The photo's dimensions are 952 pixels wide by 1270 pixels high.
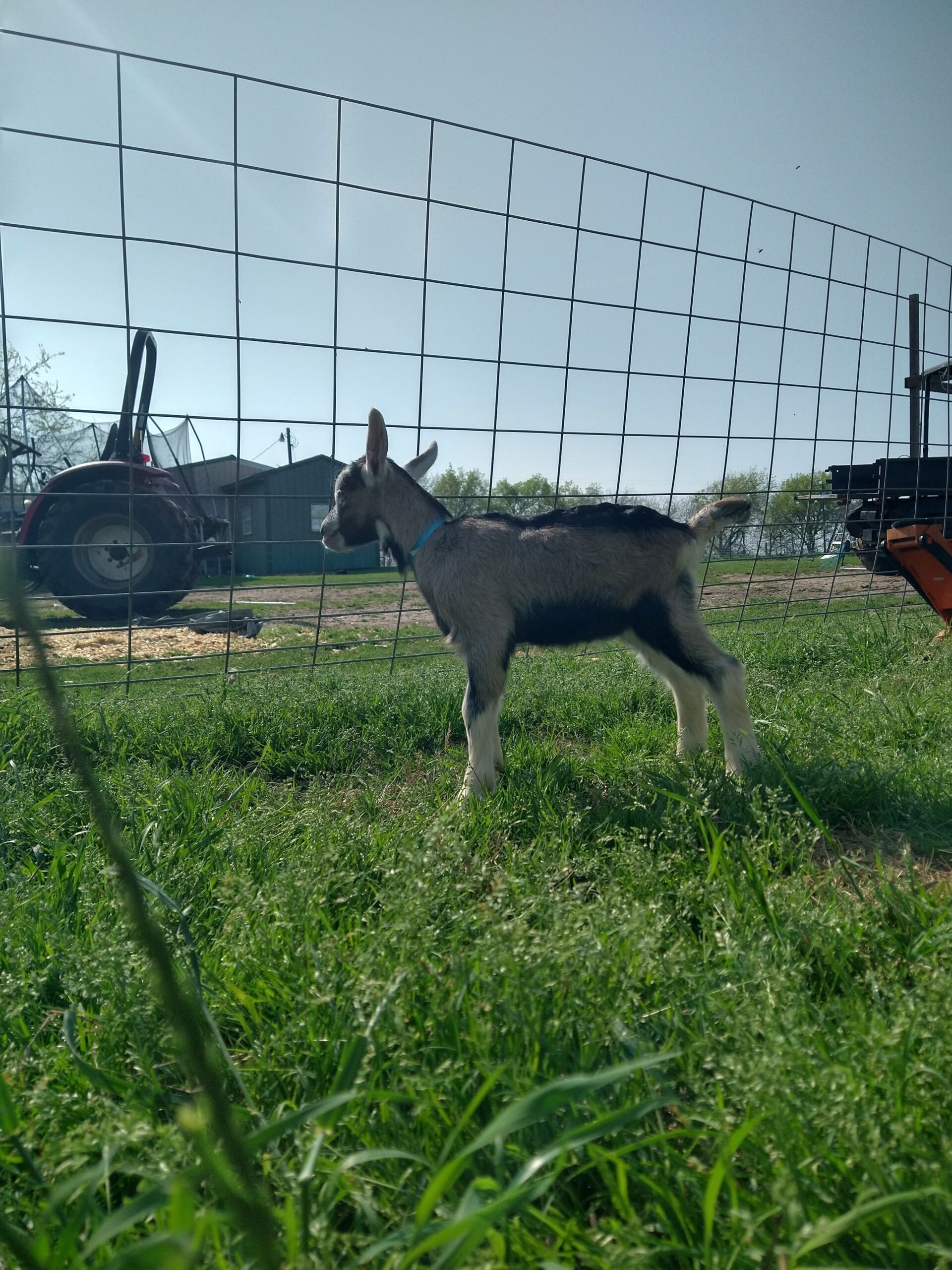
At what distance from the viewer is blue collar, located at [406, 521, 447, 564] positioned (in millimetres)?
4027

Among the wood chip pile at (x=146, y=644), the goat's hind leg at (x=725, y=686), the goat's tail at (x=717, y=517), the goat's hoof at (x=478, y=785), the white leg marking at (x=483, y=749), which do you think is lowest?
the wood chip pile at (x=146, y=644)

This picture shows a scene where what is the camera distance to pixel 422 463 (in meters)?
4.46

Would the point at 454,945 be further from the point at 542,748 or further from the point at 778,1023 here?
the point at 542,748

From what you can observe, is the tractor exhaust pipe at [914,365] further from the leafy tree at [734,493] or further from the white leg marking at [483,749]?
the white leg marking at [483,749]

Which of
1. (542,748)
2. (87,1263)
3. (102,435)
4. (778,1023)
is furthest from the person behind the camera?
(102,435)

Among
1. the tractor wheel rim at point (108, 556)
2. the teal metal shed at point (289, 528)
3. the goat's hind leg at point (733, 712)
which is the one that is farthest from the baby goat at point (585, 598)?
the teal metal shed at point (289, 528)

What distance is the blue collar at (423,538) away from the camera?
4.03 metres

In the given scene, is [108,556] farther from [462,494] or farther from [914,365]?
[914,365]

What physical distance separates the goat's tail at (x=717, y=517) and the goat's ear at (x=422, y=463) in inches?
58.3

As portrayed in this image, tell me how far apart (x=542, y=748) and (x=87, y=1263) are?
8.72 feet

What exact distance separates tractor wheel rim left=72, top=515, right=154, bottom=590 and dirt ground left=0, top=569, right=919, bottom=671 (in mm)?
504

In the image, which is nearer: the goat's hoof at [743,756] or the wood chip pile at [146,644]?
the goat's hoof at [743,756]

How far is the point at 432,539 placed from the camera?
3.96 m

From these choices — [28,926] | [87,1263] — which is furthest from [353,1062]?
Result: [28,926]
